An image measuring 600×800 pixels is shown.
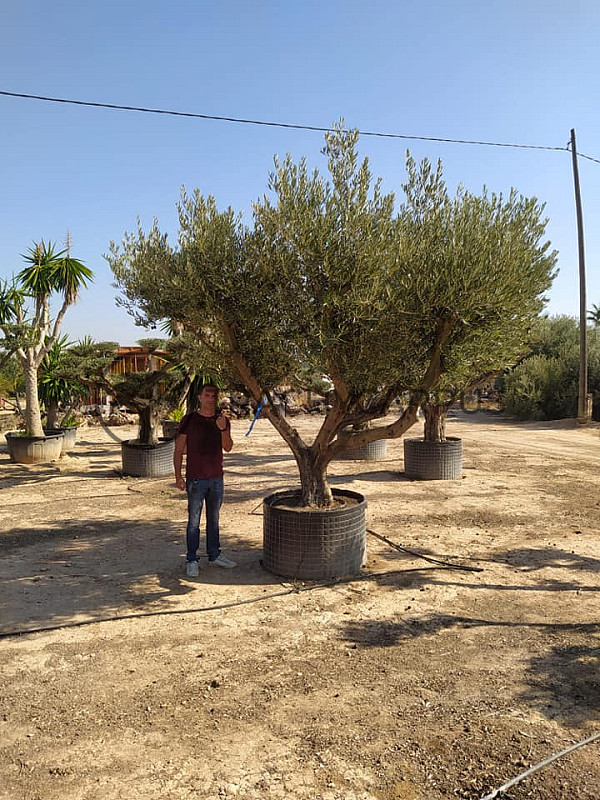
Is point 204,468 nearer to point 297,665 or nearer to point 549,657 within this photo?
point 297,665

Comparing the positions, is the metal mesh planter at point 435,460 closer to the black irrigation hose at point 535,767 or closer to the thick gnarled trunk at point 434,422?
the thick gnarled trunk at point 434,422

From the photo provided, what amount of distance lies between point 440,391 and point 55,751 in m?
5.08

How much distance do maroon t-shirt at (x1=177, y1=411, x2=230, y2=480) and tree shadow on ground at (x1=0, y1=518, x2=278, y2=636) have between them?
111 cm

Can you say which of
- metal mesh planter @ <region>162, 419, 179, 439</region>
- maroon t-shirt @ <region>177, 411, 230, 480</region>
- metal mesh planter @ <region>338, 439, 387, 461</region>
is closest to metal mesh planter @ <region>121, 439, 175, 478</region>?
metal mesh planter @ <region>338, 439, 387, 461</region>

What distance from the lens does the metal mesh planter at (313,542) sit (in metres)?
6.27

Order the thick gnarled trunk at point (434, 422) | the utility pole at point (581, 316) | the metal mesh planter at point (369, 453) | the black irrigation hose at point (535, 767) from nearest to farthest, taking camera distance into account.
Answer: the black irrigation hose at point (535, 767) < the thick gnarled trunk at point (434, 422) < the metal mesh planter at point (369, 453) < the utility pole at point (581, 316)

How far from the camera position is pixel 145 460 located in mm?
12578

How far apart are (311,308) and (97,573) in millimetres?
3738

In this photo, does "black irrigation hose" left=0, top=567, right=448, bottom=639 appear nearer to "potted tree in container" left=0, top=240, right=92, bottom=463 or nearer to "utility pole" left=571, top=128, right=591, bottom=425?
"potted tree in container" left=0, top=240, right=92, bottom=463

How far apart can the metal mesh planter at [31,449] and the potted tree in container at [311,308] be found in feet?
26.5

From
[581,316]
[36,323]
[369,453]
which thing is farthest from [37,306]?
[581,316]

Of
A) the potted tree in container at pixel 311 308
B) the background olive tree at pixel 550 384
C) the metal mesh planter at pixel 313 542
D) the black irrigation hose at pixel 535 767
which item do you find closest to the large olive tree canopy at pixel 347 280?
the potted tree in container at pixel 311 308

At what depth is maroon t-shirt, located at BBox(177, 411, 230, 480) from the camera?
255 inches

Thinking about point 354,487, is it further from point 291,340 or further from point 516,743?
point 516,743
